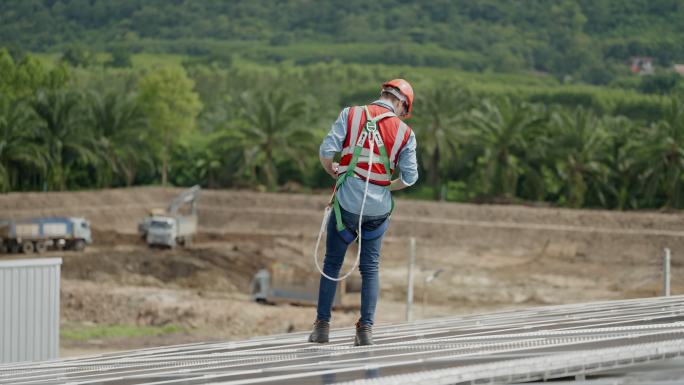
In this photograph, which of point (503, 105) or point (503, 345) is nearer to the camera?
point (503, 345)

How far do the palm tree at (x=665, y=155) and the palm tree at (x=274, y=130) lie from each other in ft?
55.6

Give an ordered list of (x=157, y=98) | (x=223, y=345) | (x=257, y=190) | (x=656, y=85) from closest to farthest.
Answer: (x=223, y=345) < (x=257, y=190) < (x=157, y=98) < (x=656, y=85)

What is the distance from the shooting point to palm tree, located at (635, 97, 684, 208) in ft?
185

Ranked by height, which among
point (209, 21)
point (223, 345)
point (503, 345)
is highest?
point (503, 345)

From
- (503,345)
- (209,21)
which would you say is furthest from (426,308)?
(209,21)

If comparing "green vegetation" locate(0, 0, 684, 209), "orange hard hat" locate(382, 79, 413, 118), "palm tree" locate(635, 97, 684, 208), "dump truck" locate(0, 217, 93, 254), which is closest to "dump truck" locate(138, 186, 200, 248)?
"dump truck" locate(0, 217, 93, 254)

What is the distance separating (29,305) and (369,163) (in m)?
10.4

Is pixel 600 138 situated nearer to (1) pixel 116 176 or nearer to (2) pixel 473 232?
(2) pixel 473 232

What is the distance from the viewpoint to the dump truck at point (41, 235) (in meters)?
49.8

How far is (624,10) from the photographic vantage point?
153m

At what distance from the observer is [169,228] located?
52.2 metres

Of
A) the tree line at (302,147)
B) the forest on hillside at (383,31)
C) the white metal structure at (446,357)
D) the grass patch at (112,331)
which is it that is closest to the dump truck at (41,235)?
the tree line at (302,147)

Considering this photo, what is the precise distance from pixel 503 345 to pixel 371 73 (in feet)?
428

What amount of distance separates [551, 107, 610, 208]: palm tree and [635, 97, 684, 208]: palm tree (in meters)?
2.00
